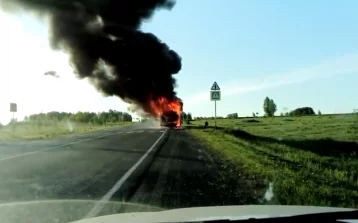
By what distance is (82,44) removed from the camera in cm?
3123

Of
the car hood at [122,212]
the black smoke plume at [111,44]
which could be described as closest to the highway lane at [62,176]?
the car hood at [122,212]

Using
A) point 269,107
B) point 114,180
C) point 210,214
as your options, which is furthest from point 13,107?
point 269,107

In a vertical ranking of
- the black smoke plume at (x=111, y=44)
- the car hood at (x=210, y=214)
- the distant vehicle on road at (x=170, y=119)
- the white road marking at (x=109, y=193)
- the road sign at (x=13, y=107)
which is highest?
the black smoke plume at (x=111, y=44)

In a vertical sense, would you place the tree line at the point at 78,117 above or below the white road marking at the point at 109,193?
above

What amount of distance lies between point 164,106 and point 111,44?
15.6 meters

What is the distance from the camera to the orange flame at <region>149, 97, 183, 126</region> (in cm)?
4659

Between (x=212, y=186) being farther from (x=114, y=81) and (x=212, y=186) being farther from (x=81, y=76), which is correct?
(x=114, y=81)

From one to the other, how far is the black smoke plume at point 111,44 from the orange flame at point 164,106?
9.72 feet

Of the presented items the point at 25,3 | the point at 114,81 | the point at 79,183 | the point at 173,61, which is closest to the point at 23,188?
the point at 79,183

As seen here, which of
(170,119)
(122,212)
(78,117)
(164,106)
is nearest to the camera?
(122,212)

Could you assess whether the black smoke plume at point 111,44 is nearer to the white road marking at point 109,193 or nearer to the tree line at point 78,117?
the white road marking at point 109,193

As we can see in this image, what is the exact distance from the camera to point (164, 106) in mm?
49125

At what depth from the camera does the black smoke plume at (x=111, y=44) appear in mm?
28609

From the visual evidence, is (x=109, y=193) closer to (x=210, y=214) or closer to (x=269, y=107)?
(x=210, y=214)
